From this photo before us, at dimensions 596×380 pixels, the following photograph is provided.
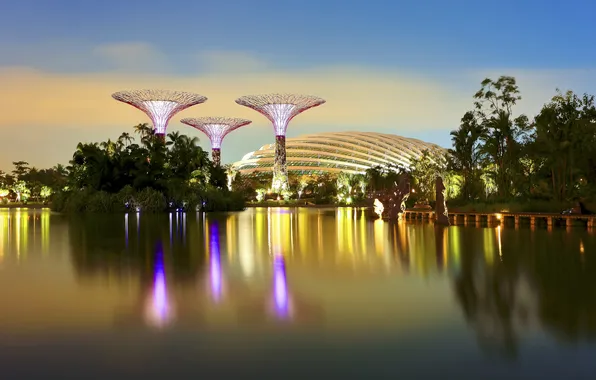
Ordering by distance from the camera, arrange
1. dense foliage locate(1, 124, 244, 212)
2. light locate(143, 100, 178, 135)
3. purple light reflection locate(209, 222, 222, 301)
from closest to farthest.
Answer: purple light reflection locate(209, 222, 222, 301) → dense foliage locate(1, 124, 244, 212) → light locate(143, 100, 178, 135)

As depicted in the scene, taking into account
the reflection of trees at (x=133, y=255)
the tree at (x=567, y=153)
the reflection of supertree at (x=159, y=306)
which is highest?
the tree at (x=567, y=153)

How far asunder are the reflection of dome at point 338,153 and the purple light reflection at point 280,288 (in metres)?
119

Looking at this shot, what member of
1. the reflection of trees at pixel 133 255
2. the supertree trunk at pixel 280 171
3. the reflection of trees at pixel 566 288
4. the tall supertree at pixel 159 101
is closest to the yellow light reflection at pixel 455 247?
the reflection of trees at pixel 566 288

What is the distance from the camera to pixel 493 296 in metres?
8.80

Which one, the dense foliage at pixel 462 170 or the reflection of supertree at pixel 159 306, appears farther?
the dense foliage at pixel 462 170

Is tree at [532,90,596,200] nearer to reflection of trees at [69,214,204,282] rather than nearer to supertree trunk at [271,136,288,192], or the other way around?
reflection of trees at [69,214,204,282]

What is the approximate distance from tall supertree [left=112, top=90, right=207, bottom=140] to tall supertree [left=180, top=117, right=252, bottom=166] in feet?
57.5

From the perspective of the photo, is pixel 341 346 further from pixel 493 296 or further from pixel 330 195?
pixel 330 195

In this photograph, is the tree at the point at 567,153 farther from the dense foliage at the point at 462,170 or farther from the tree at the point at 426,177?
the tree at the point at 426,177

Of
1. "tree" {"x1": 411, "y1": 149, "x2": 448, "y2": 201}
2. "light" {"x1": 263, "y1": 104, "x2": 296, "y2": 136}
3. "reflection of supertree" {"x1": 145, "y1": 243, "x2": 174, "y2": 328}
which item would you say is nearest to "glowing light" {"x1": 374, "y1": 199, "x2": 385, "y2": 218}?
"tree" {"x1": 411, "y1": 149, "x2": 448, "y2": 201}

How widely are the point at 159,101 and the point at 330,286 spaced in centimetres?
6493

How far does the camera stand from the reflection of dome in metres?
136

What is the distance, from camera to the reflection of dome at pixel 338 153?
136500 millimetres

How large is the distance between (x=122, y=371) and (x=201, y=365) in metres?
0.69
